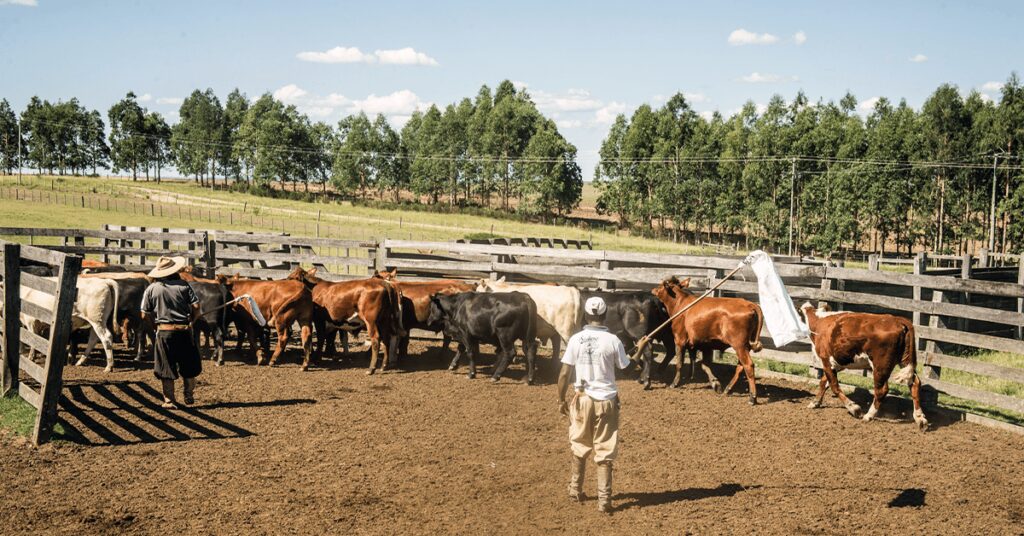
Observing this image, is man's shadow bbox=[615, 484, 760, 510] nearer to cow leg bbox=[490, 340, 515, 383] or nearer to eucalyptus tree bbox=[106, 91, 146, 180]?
cow leg bbox=[490, 340, 515, 383]

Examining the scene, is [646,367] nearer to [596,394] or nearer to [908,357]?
[908,357]

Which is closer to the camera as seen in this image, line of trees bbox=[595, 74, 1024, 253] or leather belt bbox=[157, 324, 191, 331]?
leather belt bbox=[157, 324, 191, 331]

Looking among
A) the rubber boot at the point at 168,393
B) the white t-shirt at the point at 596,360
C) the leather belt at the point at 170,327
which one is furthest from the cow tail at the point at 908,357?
the rubber boot at the point at 168,393

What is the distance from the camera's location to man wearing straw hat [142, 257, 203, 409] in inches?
394

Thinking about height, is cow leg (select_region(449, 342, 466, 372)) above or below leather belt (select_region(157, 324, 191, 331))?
below

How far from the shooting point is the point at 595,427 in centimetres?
718

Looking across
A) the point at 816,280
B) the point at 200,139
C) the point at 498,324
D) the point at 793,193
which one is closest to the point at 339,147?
the point at 200,139

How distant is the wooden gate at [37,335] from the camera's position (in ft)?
28.1

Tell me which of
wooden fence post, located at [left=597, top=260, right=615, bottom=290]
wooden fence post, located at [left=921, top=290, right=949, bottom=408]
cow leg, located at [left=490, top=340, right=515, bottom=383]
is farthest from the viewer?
wooden fence post, located at [left=597, top=260, right=615, bottom=290]

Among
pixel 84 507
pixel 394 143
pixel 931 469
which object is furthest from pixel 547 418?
pixel 394 143

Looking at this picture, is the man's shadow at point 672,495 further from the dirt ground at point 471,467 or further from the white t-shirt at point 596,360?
the white t-shirt at point 596,360

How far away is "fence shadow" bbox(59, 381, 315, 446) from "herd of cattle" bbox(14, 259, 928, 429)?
69.3 inches

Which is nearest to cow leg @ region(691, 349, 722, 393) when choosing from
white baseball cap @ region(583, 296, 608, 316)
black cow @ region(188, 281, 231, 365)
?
white baseball cap @ region(583, 296, 608, 316)

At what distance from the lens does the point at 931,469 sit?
27.3 feet
